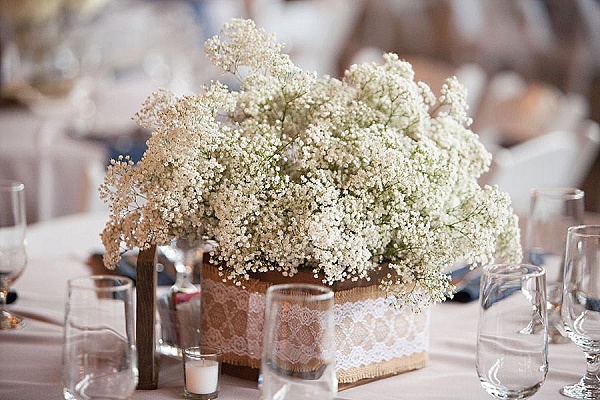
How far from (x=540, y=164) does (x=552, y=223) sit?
5.04ft

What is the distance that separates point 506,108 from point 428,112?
2.90 m

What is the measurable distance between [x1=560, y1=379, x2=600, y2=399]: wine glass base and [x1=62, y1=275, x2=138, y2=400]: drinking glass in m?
0.56

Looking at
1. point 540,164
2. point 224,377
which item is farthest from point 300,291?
point 540,164

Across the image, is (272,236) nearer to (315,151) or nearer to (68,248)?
(315,151)

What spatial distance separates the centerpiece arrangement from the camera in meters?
1.11

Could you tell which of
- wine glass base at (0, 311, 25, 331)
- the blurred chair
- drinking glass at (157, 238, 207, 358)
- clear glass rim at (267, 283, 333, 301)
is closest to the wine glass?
wine glass base at (0, 311, 25, 331)

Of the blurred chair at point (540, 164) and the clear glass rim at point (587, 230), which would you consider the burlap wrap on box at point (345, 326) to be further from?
the blurred chair at point (540, 164)

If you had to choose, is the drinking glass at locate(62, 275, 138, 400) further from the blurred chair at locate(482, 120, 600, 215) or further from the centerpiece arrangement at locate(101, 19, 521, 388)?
the blurred chair at locate(482, 120, 600, 215)

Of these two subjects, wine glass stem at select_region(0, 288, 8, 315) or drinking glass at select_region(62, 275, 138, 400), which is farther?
wine glass stem at select_region(0, 288, 8, 315)

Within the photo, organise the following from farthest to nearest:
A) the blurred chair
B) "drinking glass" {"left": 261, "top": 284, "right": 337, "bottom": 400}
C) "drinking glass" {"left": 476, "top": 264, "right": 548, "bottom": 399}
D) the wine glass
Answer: the blurred chair → the wine glass → "drinking glass" {"left": 476, "top": 264, "right": 548, "bottom": 399} → "drinking glass" {"left": 261, "top": 284, "right": 337, "bottom": 400}

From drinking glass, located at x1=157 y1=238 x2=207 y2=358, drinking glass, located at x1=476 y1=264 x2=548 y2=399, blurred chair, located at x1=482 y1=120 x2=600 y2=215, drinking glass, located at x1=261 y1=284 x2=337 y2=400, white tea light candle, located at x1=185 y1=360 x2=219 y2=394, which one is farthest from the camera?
blurred chair, located at x1=482 y1=120 x2=600 y2=215

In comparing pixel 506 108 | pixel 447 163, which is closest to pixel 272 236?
pixel 447 163

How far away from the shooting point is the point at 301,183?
45.9 inches

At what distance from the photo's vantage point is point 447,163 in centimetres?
120
